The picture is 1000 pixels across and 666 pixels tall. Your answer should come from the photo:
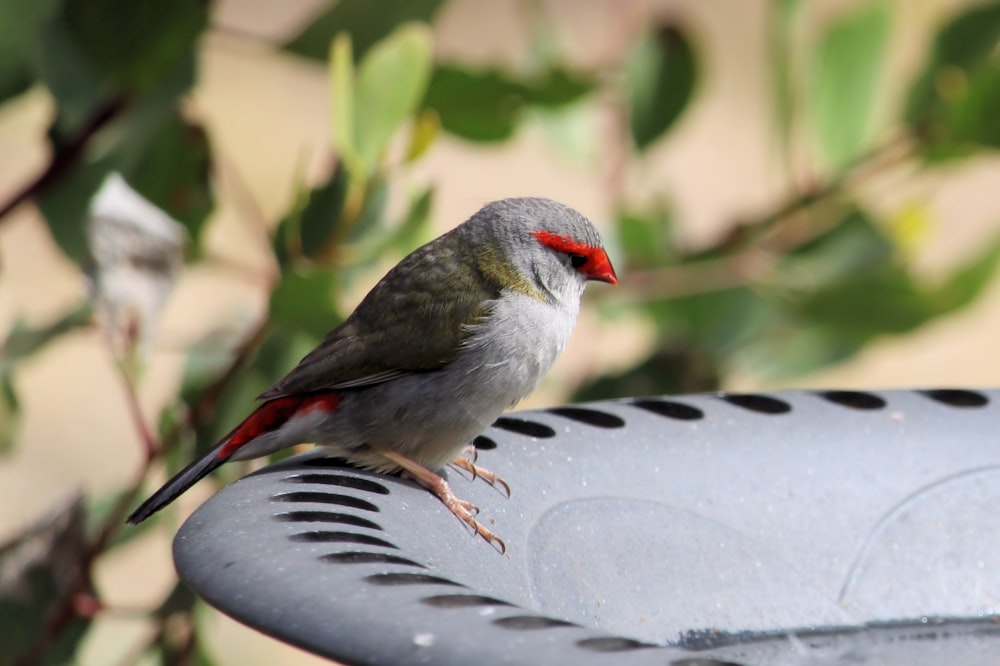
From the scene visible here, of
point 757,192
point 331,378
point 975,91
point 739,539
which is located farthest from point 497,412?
point 757,192

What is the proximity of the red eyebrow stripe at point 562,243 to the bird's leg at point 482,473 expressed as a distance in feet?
1.96

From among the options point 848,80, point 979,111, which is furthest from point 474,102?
point 848,80

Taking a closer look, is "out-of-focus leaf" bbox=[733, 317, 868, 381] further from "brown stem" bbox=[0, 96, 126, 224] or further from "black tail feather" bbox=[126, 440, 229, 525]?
"black tail feather" bbox=[126, 440, 229, 525]

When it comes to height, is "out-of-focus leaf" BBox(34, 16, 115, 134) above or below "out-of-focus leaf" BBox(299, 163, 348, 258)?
above

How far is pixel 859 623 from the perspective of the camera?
263cm

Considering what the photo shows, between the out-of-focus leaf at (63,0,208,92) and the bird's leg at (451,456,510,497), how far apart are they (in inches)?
45.7

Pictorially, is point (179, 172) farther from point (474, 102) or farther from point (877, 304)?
point (877, 304)

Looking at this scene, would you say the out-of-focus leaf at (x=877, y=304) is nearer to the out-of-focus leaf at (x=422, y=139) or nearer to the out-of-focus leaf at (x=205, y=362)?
the out-of-focus leaf at (x=422, y=139)

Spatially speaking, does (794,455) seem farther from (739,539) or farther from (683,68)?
(683,68)

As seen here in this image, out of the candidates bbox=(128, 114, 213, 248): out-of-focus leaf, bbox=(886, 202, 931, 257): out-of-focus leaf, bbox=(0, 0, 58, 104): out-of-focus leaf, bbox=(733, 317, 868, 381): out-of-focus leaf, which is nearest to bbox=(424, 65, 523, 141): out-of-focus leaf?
bbox=(128, 114, 213, 248): out-of-focus leaf

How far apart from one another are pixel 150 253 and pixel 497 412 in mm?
882

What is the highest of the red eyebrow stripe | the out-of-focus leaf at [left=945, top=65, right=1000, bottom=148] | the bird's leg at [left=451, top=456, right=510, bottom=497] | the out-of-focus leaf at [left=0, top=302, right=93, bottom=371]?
the out-of-focus leaf at [left=945, top=65, right=1000, bottom=148]

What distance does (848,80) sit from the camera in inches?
180

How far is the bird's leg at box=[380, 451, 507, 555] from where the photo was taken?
2.37 meters
